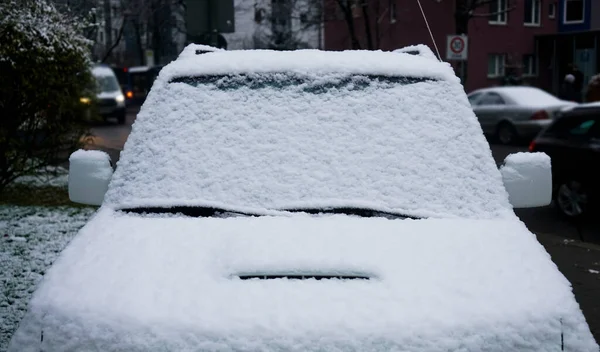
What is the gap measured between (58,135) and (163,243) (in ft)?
27.1

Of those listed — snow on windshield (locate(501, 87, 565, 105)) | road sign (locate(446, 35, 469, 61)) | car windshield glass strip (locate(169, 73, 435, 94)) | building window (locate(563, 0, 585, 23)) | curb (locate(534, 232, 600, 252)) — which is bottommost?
curb (locate(534, 232, 600, 252))

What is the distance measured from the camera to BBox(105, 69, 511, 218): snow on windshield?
300 cm

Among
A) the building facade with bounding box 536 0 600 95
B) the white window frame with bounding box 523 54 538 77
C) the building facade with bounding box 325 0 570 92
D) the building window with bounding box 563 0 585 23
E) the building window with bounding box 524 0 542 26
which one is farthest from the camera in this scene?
the white window frame with bounding box 523 54 538 77

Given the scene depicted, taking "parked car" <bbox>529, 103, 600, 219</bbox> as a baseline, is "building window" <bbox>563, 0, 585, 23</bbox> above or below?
above

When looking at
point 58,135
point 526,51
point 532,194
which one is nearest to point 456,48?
point 58,135

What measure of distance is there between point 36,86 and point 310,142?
7485 mm

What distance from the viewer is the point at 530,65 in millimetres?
43406

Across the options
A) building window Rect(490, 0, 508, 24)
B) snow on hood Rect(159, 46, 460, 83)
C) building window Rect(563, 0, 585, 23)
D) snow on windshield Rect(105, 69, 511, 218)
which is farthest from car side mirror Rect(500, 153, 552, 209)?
building window Rect(490, 0, 508, 24)

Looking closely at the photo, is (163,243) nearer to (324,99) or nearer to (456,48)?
(324,99)

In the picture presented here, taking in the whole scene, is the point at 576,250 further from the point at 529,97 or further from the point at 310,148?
the point at 529,97

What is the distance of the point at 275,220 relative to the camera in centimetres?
283

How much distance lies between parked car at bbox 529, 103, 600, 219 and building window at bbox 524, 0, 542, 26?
34213mm

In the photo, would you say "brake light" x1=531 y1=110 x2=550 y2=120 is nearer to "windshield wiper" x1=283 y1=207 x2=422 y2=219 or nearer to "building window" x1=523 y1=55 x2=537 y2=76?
"windshield wiper" x1=283 y1=207 x2=422 y2=219

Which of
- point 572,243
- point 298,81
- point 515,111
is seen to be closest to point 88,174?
point 298,81
